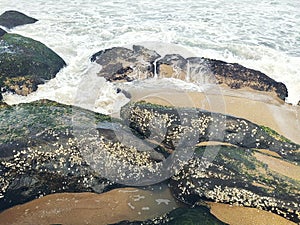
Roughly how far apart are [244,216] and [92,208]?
198cm

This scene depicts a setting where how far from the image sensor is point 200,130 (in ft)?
18.7

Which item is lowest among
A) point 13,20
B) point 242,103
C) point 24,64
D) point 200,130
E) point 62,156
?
point 242,103

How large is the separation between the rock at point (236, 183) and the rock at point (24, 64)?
4.62 metres

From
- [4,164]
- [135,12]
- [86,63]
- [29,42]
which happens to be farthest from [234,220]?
[135,12]

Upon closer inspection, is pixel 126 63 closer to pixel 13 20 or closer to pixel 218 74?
pixel 218 74

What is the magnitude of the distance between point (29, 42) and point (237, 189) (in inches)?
Result: 274

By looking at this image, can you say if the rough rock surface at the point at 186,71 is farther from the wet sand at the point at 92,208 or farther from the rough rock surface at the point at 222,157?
the wet sand at the point at 92,208

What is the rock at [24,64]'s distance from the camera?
8047mm

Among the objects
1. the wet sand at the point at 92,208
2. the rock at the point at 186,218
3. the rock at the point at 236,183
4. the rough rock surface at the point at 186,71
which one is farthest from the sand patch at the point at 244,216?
the rough rock surface at the point at 186,71

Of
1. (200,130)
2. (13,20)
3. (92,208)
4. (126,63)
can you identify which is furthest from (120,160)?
(13,20)

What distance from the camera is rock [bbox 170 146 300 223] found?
4574 mm

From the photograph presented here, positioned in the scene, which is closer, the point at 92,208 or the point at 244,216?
the point at 244,216

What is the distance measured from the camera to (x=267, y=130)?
19.7 feet

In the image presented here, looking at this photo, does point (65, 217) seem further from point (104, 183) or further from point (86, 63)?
point (86, 63)
